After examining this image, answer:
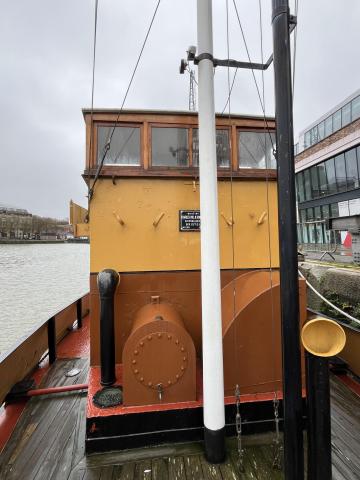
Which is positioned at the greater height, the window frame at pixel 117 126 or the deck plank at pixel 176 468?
the window frame at pixel 117 126

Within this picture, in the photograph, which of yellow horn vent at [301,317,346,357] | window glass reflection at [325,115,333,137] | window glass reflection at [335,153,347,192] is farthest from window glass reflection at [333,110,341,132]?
yellow horn vent at [301,317,346,357]

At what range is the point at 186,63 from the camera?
7.75ft

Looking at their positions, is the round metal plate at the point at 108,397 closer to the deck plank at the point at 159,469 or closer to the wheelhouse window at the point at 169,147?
the deck plank at the point at 159,469

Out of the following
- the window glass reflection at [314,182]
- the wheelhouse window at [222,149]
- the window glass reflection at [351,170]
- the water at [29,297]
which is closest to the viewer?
the wheelhouse window at [222,149]

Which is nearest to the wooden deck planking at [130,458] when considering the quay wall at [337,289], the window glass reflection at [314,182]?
the quay wall at [337,289]

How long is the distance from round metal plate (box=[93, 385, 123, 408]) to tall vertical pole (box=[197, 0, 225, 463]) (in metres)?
0.80

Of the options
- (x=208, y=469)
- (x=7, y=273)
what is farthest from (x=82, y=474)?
(x=7, y=273)

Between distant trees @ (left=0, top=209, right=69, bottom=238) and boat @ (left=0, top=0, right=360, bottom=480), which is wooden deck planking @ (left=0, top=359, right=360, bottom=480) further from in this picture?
distant trees @ (left=0, top=209, right=69, bottom=238)

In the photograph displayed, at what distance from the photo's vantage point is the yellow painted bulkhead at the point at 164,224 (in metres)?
2.98

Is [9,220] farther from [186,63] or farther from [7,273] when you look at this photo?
[186,63]

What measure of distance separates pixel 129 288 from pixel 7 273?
2284cm

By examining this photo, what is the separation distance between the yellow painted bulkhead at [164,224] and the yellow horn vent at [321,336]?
5.57 ft

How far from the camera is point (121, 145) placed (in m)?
3.07

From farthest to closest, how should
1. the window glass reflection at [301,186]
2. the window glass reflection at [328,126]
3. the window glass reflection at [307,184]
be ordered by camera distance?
the window glass reflection at [301,186] < the window glass reflection at [307,184] < the window glass reflection at [328,126]
